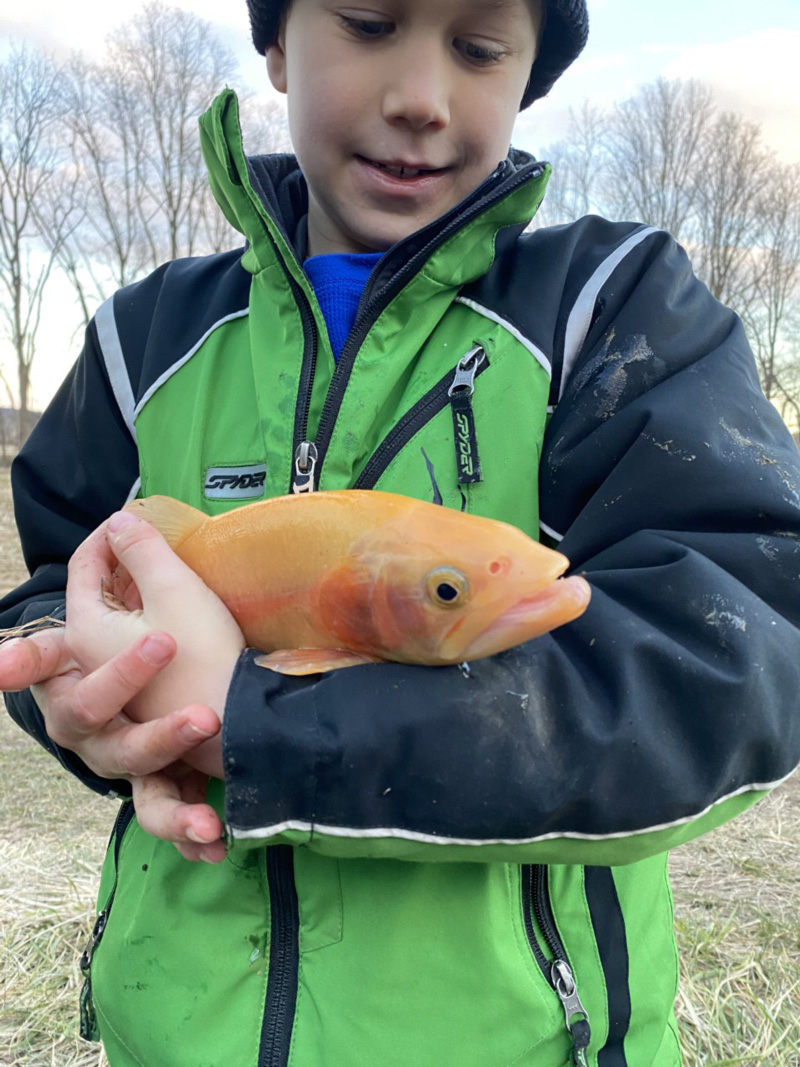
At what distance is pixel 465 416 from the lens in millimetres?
1494

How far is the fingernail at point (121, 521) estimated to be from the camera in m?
1.32

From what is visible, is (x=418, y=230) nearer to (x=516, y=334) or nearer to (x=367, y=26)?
(x=516, y=334)

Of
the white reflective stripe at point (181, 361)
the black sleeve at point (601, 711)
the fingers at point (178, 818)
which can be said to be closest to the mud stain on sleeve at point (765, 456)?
the black sleeve at point (601, 711)

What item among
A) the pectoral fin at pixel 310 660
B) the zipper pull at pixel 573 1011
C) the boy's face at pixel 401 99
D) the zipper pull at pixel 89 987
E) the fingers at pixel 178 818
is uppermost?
the boy's face at pixel 401 99

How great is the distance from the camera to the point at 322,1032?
1309 mm

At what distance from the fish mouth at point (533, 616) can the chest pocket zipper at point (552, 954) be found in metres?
0.51

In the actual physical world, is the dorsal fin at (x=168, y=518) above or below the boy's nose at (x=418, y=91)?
below

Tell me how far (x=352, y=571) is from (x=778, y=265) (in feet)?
103

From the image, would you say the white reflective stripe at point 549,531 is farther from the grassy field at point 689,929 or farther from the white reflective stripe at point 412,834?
the grassy field at point 689,929

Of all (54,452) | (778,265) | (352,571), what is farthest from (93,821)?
(778,265)

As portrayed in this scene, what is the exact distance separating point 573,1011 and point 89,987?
92cm

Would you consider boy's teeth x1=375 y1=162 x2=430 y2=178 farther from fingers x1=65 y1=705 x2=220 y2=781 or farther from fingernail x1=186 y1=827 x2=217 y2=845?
fingernail x1=186 y1=827 x2=217 y2=845

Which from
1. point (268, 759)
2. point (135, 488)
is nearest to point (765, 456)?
point (268, 759)

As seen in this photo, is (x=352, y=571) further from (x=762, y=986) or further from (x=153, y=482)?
(x=762, y=986)
